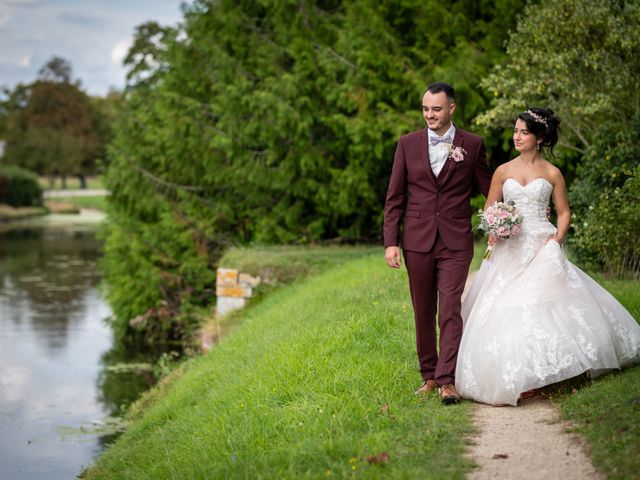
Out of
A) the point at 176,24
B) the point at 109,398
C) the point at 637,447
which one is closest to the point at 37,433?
the point at 109,398

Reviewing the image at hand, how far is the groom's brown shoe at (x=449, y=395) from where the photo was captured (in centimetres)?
616

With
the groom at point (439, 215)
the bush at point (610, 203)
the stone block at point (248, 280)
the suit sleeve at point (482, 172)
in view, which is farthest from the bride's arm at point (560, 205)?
the stone block at point (248, 280)

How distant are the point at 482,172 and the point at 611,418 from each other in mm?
2032

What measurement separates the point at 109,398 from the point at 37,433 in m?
2.15

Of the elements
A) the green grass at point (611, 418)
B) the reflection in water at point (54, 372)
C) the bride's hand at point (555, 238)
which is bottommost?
the reflection in water at point (54, 372)

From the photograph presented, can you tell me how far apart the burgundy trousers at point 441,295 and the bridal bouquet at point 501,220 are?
0.80 feet

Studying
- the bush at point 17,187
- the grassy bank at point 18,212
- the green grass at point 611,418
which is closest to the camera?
the green grass at point 611,418

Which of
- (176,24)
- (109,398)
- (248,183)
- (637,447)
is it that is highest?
(176,24)

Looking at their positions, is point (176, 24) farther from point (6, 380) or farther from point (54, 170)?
point (54, 170)

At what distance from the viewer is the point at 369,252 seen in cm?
1591

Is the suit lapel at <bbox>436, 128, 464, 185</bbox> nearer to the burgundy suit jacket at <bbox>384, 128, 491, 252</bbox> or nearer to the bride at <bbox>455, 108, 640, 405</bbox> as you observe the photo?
the burgundy suit jacket at <bbox>384, 128, 491, 252</bbox>

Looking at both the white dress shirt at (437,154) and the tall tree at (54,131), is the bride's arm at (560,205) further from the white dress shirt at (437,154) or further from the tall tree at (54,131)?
the tall tree at (54,131)

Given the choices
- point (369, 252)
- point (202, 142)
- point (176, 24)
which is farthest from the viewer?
point (176, 24)

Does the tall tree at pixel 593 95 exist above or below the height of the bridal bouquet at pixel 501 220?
above
